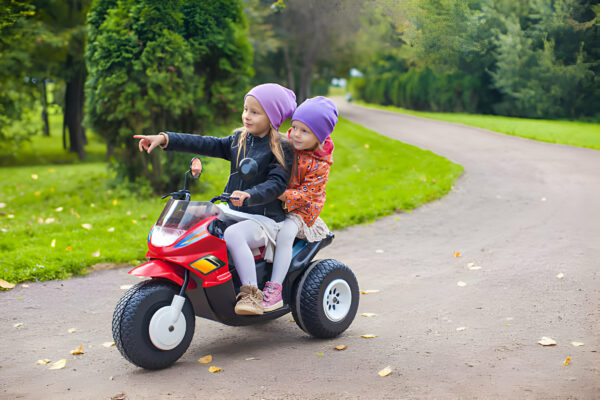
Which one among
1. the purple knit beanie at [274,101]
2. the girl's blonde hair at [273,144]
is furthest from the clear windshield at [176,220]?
the purple knit beanie at [274,101]

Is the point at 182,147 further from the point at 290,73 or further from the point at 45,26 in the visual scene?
the point at 290,73

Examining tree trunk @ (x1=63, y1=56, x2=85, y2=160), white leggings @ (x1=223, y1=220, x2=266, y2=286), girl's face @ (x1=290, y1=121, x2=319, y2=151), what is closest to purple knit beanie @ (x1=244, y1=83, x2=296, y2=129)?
girl's face @ (x1=290, y1=121, x2=319, y2=151)

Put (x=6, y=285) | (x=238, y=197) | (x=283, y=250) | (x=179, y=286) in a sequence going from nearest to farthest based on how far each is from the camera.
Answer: (x=238, y=197) < (x=179, y=286) < (x=283, y=250) < (x=6, y=285)

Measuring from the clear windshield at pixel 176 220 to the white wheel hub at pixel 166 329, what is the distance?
407 mm

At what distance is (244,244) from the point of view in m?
3.72

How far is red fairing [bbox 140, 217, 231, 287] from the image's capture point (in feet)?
11.5

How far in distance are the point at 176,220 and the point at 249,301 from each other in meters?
0.67

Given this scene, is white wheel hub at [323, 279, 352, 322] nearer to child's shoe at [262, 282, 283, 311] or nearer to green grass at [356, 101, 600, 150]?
child's shoe at [262, 282, 283, 311]

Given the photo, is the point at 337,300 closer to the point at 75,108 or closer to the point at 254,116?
the point at 254,116

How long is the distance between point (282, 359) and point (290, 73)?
2389 cm

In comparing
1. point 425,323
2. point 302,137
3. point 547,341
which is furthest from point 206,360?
point 547,341

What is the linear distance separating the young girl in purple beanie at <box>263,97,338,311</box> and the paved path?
55 centimetres

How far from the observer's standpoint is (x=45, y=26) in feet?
57.5

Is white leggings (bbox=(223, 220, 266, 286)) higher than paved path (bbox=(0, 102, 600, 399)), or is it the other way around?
white leggings (bbox=(223, 220, 266, 286))
